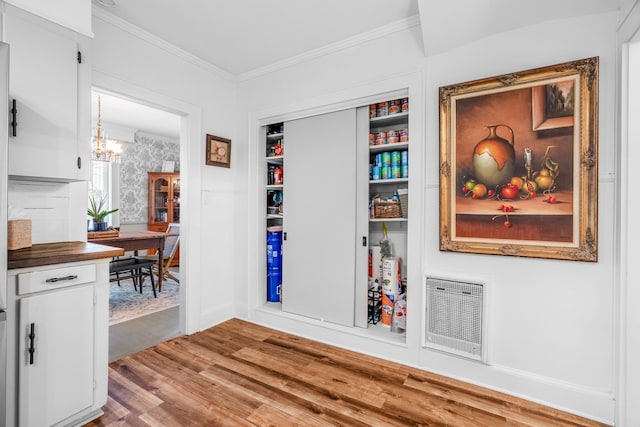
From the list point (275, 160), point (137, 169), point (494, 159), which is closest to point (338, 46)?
point (275, 160)

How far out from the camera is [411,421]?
1763mm

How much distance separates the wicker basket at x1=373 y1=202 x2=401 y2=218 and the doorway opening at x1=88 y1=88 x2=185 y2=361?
238cm

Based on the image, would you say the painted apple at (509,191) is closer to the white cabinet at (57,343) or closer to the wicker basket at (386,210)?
the wicker basket at (386,210)

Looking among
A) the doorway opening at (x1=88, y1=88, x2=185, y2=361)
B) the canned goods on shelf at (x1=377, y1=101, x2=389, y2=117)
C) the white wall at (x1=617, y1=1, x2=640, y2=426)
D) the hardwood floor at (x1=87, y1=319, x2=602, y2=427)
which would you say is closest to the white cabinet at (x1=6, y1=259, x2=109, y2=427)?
the hardwood floor at (x1=87, y1=319, x2=602, y2=427)

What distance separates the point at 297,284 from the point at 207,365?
3.43 ft

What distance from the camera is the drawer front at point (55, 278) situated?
149cm

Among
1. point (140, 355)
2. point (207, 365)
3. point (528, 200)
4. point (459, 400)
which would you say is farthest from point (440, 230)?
point (140, 355)

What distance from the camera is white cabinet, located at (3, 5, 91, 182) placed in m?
1.66

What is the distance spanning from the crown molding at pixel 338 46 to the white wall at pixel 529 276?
0.16 ft

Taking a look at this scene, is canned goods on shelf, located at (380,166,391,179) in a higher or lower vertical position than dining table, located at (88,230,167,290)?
higher

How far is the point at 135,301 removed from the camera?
3.93 metres

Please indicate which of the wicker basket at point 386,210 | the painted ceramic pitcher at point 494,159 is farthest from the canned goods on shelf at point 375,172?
the painted ceramic pitcher at point 494,159

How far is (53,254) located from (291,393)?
1.63 metres

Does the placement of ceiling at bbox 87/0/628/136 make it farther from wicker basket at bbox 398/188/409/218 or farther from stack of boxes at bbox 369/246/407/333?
stack of boxes at bbox 369/246/407/333
